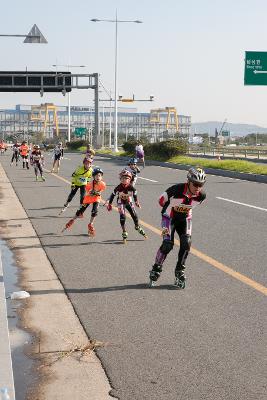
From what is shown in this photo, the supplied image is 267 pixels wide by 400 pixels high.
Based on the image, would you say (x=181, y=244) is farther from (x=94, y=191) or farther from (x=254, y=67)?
(x=254, y=67)

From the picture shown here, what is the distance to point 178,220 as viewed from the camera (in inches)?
287

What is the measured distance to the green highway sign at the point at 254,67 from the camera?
1199 inches

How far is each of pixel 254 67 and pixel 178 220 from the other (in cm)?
2497

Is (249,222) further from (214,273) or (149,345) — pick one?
(149,345)

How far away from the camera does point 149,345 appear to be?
504cm

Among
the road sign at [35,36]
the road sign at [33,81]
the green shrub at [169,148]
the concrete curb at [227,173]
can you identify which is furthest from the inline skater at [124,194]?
the road sign at [33,81]

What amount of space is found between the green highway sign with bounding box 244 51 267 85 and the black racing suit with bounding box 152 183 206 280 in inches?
972

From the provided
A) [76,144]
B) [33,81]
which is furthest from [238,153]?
[76,144]

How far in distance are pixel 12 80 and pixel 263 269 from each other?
48648 mm

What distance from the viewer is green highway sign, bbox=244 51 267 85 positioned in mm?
30453

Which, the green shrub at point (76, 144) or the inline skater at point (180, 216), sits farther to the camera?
the green shrub at point (76, 144)

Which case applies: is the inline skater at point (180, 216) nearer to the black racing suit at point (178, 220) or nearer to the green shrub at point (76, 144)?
the black racing suit at point (178, 220)

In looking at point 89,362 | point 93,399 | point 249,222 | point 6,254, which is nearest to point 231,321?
point 89,362

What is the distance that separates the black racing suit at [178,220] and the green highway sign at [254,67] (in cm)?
2470
